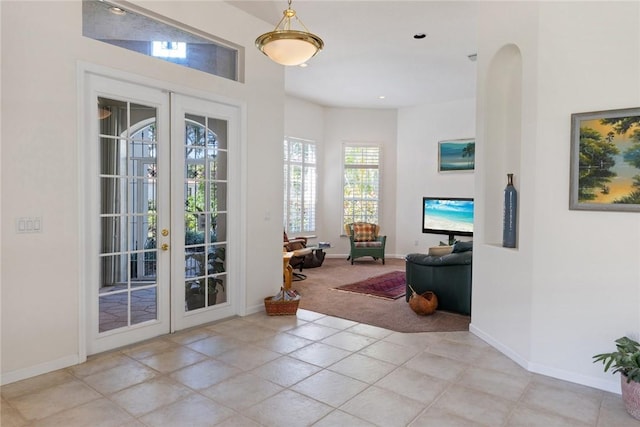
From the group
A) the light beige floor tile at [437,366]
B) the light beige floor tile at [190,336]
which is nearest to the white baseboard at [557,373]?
the light beige floor tile at [437,366]

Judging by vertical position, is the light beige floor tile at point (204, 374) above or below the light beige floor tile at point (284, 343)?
below

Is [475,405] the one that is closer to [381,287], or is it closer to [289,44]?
[289,44]

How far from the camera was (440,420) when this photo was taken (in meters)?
2.49

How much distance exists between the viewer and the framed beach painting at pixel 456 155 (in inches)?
335

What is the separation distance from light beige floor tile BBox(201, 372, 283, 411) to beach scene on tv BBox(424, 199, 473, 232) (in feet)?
20.8

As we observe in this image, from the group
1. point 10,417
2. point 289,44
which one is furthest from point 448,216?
point 10,417

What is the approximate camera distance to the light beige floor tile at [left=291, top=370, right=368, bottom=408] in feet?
9.09

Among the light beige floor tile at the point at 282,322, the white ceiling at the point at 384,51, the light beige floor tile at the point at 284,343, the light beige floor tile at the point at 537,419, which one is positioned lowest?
the light beige floor tile at the point at 537,419

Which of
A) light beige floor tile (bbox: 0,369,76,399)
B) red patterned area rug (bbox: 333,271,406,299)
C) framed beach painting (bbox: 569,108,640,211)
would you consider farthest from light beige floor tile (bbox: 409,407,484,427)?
red patterned area rug (bbox: 333,271,406,299)

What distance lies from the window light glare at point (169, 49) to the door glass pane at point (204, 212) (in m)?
0.60

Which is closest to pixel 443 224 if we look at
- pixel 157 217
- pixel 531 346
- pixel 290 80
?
pixel 290 80

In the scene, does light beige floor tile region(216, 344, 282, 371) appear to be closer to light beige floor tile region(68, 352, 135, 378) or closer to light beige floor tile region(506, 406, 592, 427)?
light beige floor tile region(68, 352, 135, 378)

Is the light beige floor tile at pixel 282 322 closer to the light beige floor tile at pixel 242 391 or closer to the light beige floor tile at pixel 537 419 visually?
the light beige floor tile at pixel 242 391

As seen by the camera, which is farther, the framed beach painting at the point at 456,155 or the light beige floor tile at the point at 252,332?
the framed beach painting at the point at 456,155
